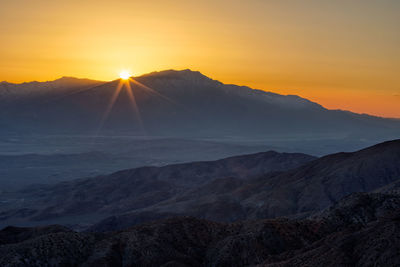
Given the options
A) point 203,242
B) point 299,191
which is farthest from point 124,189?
point 203,242

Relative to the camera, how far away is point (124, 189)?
470ft

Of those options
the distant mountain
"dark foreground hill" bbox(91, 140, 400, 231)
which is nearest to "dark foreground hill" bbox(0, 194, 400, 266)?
"dark foreground hill" bbox(91, 140, 400, 231)

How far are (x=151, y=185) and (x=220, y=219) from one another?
199 feet

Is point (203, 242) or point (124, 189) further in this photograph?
point (124, 189)

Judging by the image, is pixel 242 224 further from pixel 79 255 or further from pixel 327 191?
pixel 327 191

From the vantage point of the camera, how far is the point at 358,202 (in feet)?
149

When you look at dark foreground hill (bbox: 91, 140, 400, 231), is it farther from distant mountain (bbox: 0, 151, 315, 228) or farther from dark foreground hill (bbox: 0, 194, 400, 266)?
dark foreground hill (bbox: 0, 194, 400, 266)

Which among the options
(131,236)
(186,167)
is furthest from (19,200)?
(131,236)

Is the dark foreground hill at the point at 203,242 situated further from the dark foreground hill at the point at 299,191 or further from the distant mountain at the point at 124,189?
the distant mountain at the point at 124,189

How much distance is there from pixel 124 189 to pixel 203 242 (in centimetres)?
10206

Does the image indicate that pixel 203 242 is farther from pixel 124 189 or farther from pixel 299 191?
pixel 124 189

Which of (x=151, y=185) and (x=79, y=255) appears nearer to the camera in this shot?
(x=79, y=255)

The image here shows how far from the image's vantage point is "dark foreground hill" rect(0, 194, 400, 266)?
125 ft

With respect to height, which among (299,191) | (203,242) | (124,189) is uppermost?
(203,242)
